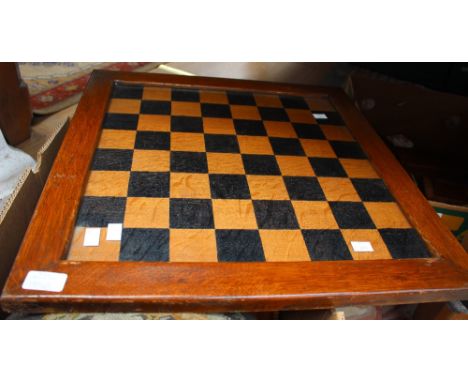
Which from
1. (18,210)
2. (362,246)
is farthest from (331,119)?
(18,210)

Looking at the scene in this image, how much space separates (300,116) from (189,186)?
798 mm

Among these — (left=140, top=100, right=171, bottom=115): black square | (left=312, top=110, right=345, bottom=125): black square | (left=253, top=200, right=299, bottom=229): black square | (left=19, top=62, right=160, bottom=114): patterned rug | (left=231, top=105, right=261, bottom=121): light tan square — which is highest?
(left=140, top=100, right=171, bottom=115): black square

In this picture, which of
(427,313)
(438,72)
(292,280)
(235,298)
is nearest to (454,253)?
(427,313)

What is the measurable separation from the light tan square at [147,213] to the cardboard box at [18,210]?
34 cm

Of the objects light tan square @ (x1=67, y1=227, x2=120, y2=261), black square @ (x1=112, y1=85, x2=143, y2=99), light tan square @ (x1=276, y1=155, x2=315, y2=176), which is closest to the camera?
light tan square @ (x1=67, y1=227, x2=120, y2=261)

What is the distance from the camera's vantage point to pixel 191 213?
1151 millimetres

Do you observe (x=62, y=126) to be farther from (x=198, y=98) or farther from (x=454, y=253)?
(x=454, y=253)

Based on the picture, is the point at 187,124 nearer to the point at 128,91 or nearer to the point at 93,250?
the point at 128,91

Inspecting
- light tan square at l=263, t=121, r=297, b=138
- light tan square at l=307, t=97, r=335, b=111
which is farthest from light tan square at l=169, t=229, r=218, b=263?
light tan square at l=307, t=97, r=335, b=111

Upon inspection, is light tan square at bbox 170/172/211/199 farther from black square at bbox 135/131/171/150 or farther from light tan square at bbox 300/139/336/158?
light tan square at bbox 300/139/336/158

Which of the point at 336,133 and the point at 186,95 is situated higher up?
the point at 186,95

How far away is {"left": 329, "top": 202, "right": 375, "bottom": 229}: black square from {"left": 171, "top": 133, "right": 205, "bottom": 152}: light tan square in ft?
1.78

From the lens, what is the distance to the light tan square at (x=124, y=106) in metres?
1.62

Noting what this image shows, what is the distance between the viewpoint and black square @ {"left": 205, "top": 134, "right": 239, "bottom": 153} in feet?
4.85
